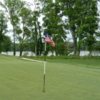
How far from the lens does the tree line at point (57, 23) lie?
58625mm

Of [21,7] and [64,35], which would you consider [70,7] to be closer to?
[64,35]

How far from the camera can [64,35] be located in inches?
2415

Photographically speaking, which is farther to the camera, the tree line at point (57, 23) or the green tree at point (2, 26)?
the green tree at point (2, 26)

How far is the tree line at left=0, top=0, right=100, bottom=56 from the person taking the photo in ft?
192

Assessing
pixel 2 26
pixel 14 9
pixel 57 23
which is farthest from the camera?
pixel 2 26

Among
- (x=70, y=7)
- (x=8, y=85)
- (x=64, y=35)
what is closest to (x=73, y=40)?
(x=64, y=35)

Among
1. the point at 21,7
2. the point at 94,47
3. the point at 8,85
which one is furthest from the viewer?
the point at 21,7

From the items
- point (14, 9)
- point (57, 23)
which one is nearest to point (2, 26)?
point (14, 9)

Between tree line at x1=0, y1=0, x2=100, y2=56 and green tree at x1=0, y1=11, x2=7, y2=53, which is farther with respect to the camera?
green tree at x1=0, y1=11, x2=7, y2=53

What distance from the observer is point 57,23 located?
60.4 m

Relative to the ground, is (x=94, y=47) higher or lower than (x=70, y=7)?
lower

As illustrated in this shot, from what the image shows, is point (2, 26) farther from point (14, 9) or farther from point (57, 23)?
point (57, 23)

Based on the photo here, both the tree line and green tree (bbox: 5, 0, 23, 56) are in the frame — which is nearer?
the tree line

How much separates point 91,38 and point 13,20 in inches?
684
